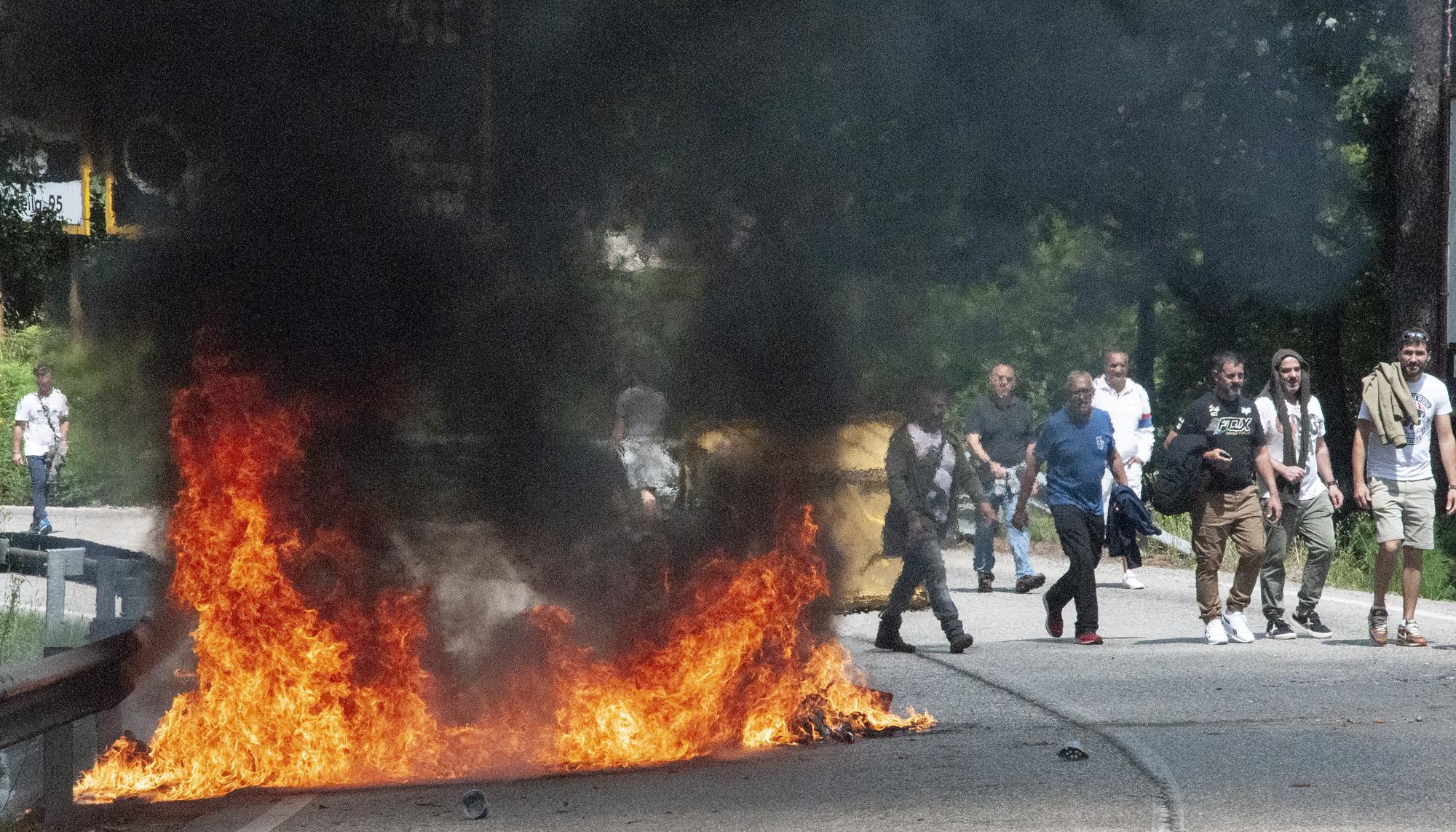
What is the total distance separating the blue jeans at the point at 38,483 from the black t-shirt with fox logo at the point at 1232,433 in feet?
37.5

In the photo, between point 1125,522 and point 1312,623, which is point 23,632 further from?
point 1312,623

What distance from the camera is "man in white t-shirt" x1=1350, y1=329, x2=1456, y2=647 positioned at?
10352mm

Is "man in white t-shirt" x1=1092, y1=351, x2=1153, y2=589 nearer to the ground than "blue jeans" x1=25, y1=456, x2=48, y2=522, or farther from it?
farther from it

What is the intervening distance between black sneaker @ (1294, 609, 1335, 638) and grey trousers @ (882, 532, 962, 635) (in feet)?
7.50

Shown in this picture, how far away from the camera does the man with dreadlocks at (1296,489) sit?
10883 mm

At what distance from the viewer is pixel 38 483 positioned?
17234mm

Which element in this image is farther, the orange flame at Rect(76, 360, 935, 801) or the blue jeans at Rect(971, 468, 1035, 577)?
the blue jeans at Rect(971, 468, 1035, 577)

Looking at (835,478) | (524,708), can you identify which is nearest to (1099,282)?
(835,478)

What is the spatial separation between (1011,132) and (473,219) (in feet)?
15.5

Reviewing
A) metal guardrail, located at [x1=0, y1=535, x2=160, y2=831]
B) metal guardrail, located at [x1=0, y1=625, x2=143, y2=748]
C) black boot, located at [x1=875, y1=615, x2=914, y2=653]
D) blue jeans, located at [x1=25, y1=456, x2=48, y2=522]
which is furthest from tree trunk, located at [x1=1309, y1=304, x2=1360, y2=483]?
metal guardrail, located at [x1=0, y1=625, x2=143, y2=748]

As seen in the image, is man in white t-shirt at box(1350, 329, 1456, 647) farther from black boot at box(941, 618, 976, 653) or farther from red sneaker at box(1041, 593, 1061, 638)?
black boot at box(941, 618, 976, 653)

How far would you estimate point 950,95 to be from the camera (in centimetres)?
1059

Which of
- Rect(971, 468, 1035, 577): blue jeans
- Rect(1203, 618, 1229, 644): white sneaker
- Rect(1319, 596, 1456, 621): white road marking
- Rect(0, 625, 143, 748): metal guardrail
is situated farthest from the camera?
Rect(971, 468, 1035, 577): blue jeans

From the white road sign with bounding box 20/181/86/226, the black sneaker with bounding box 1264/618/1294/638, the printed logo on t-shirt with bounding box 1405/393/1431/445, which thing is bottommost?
the black sneaker with bounding box 1264/618/1294/638
